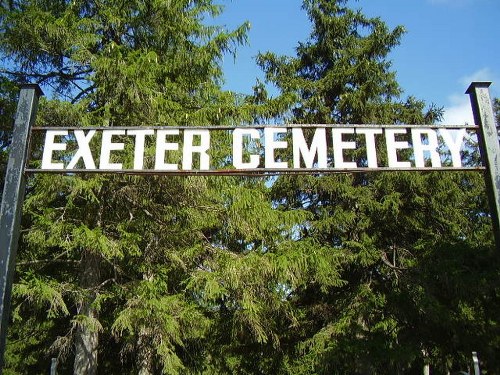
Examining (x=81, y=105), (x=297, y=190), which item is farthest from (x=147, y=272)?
(x=297, y=190)

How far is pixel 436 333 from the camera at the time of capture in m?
13.7

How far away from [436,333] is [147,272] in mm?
8449

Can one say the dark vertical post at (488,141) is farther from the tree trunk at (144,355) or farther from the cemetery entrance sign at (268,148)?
the tree trunk at (144,355)

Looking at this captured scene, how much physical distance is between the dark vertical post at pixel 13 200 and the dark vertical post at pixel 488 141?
4177 millimetres

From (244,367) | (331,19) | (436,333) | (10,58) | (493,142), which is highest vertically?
(331,19)

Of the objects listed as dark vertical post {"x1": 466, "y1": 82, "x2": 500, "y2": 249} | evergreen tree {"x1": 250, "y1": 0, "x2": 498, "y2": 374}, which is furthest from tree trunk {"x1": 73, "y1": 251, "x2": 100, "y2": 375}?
dark vertical post {"x1": 466, "y1": 82, "x2": 500, "y2": 249}

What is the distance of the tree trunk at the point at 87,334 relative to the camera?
9.82 m

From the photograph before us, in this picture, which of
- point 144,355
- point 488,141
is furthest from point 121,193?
A: point 488,141

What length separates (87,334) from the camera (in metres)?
10.1

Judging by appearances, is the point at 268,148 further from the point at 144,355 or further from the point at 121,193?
the point at 144,355

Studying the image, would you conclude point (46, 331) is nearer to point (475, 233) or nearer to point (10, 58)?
point (10, 58)

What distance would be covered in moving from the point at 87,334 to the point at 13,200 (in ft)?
21.5

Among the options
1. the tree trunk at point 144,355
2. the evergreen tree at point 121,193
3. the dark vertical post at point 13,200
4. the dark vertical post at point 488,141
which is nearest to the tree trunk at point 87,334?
the evergreen tree at point 121,193

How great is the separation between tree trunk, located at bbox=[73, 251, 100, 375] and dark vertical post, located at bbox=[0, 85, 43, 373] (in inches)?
220
